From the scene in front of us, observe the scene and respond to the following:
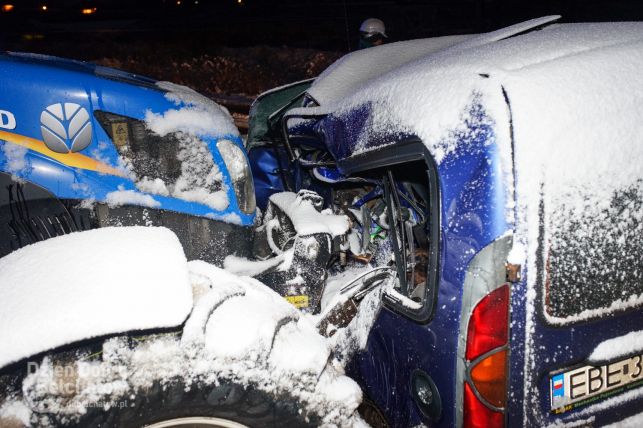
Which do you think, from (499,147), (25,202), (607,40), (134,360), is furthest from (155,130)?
(607,40)

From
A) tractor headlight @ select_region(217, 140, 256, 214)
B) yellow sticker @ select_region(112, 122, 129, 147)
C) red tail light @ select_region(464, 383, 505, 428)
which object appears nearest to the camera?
red tail light @ select_region(464, 383, 505, 428)

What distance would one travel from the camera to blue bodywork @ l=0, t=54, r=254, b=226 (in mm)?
2759

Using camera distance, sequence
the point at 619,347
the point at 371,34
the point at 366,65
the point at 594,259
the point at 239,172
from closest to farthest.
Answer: the point at 594,259 < the point at 619,347 < the point at 239,172 < the point at 366,65 < the point at 371,34

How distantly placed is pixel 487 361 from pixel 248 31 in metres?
18.5

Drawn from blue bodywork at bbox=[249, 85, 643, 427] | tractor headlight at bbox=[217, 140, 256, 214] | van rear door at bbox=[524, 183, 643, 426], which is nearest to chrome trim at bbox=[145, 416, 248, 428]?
blue bodywork at bbox=[249, 85, 643, 427]

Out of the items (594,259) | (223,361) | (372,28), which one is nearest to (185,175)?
(223,361)

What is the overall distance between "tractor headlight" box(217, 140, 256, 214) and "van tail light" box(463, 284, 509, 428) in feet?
6.22

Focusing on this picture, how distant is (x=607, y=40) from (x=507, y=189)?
35.4 inches

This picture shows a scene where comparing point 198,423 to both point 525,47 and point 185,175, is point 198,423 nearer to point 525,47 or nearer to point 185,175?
point 185,175

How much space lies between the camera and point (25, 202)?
2758 mm

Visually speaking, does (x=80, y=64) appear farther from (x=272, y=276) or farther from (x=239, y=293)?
(x=239, y=293)

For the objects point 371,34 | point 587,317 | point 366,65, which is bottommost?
point 587,317

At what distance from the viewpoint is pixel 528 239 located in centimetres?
168

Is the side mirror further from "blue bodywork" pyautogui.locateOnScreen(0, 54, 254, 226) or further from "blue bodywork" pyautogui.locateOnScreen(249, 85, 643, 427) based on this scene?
"blue bodywork" pyautogui.locateOnScreen(0, 54, 254, 226)
